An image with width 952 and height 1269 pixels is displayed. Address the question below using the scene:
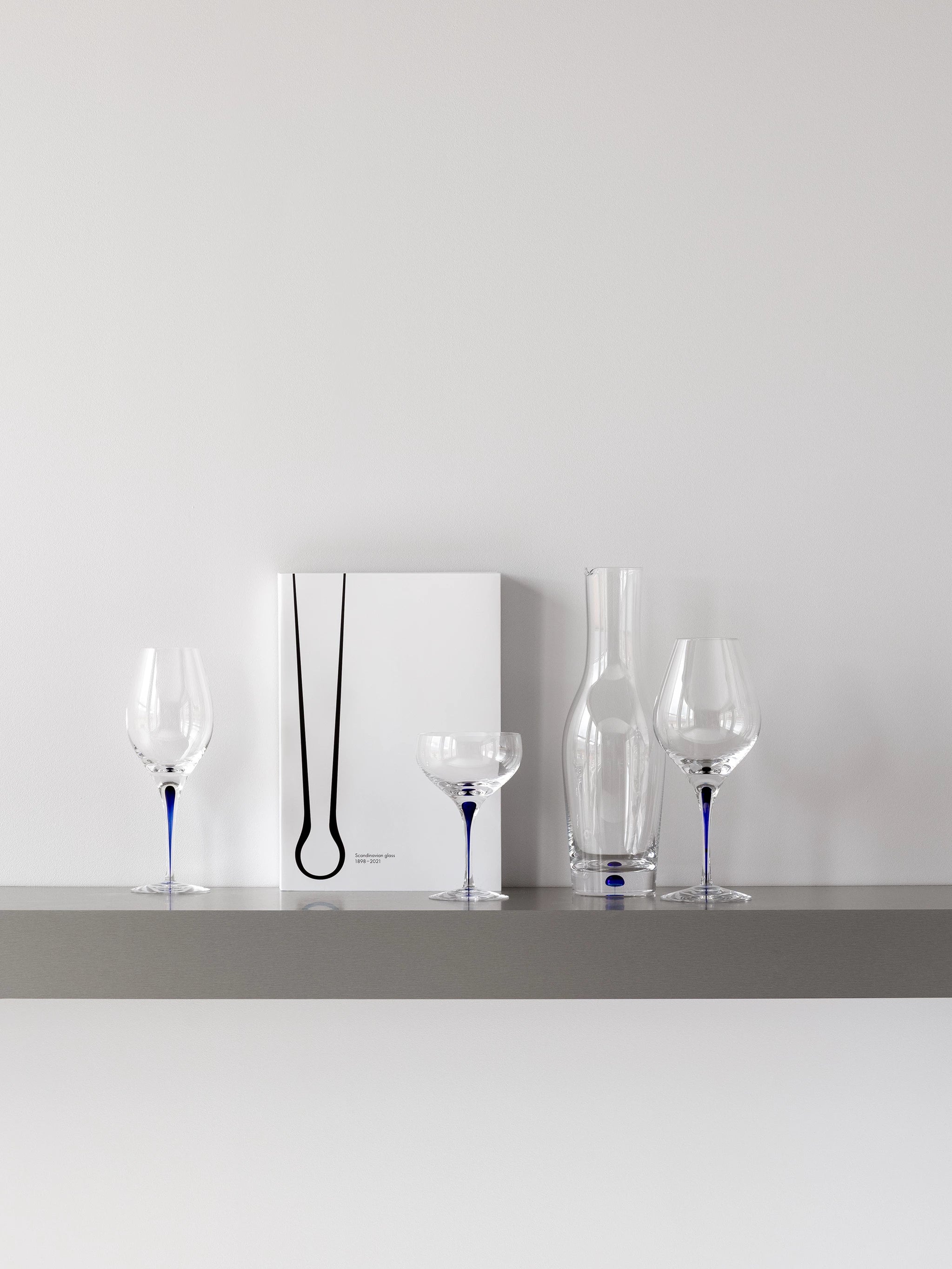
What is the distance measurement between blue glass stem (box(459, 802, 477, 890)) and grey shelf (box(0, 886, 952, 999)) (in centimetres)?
6

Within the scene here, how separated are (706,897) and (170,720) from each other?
50cm

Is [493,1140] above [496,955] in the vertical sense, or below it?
below

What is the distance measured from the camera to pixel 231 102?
3.67 ft

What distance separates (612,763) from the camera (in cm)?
101

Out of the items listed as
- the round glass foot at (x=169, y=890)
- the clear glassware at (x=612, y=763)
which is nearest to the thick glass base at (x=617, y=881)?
the clear glassware at (x=612, y=763)

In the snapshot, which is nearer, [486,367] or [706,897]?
[706,897]

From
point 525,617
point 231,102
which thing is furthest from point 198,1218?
point 231,102

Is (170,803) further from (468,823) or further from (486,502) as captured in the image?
(486,502)

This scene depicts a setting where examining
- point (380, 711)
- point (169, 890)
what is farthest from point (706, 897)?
point (169, 890)

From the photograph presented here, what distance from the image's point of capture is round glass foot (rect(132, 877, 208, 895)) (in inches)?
40.2

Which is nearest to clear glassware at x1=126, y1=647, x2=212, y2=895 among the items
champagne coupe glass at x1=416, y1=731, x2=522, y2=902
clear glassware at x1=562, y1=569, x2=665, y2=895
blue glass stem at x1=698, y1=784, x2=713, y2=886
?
champagne coupe glass at x1=416, y1=731, x2=522, y2=902

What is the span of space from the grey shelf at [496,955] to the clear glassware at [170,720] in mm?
109

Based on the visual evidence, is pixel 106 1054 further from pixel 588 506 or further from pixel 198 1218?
pixel 588 506

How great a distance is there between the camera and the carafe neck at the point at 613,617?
3.41ft
